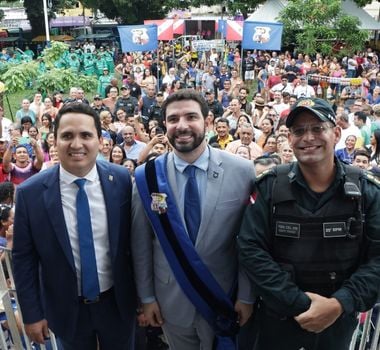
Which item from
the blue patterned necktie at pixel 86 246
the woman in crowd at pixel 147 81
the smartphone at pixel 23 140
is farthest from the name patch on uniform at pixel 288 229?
the woman in crowd at pixel 147 81

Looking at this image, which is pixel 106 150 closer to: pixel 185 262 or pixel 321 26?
pixel 185 262

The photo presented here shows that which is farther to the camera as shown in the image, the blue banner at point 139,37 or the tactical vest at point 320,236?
the blue banner at point 139,37

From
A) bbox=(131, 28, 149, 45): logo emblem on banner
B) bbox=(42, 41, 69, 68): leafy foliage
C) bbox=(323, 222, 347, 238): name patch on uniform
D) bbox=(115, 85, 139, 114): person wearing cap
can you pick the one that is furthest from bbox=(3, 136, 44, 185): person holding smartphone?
bbox=(42, 41, 69, 68): leafy foliage

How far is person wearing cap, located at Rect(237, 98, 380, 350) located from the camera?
2254 mm

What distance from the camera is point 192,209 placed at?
2.56 metres

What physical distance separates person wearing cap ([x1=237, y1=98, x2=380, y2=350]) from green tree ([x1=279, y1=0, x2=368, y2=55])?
60.2ft

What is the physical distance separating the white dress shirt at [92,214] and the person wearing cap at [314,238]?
79cm

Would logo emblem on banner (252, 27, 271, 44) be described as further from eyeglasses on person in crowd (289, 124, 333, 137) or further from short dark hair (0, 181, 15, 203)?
eyeglasses on person in crowd (289, 124, 333, 137)

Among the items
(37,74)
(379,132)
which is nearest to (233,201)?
(379,132)

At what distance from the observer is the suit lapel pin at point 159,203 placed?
2521mm

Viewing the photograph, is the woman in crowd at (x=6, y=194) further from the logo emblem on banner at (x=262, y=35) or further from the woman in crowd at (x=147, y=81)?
the logo emblem on banner at (x=262, y=35)


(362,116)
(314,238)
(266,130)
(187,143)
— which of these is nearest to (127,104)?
(266,130)

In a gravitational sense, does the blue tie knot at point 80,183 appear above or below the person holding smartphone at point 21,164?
above

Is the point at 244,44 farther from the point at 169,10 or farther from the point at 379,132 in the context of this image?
the point at 169,10
